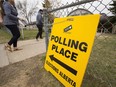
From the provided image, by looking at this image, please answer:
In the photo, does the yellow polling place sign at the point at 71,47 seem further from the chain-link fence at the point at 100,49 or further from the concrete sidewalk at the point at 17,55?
the concrete sidewalk at the point at 17,55

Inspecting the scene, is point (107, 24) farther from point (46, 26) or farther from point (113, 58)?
point (113, 58)

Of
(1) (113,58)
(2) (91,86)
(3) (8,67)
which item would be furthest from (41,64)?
(1) (113,58)

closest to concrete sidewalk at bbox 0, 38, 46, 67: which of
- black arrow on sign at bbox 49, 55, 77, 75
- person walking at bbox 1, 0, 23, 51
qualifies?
person walking at bbox 1, 0, 23, 51

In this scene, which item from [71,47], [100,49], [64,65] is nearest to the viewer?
[71,47]

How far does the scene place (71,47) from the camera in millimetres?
1964

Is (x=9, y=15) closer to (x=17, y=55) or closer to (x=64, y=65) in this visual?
(x=17, y=55)

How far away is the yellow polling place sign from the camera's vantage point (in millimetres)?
1678

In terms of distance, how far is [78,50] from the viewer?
1.81 m

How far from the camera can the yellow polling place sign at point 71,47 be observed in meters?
1.68

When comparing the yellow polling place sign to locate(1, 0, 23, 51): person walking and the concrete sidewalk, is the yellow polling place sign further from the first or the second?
locate(1, 0, 23, 51): person walking

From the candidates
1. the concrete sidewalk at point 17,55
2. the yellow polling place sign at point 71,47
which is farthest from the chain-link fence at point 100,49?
the concrete sidewalk at point 17,55

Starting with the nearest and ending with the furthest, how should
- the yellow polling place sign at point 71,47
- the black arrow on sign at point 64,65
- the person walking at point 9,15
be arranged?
the yellow polling place sign at point 71,47
the black arrow on sign at point 64,65
the person walking at point 9,15

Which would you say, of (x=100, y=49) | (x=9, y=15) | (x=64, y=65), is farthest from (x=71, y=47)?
(x=9, y=15)

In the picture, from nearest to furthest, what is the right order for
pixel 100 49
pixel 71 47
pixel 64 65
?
pixel 71 47, pixel 64 65, pixel 100 49
